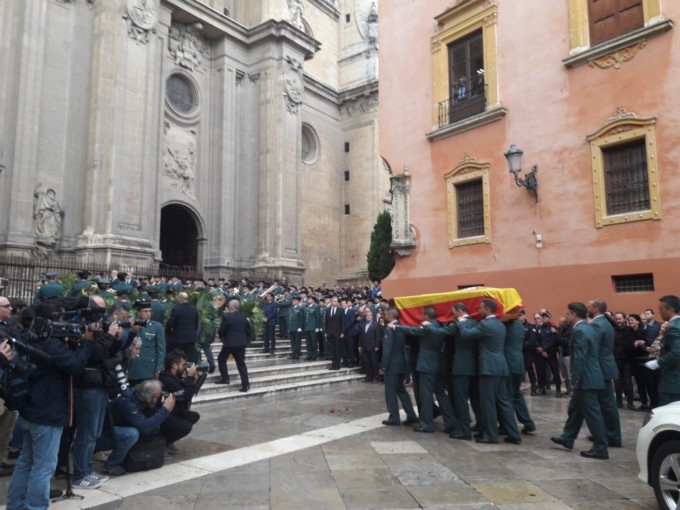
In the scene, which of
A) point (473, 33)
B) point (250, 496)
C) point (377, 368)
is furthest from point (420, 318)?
point (473, 33)

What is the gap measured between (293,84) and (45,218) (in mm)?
14742

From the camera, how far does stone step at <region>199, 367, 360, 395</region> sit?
10.9 metres

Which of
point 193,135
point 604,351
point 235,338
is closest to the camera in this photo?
point 604,351

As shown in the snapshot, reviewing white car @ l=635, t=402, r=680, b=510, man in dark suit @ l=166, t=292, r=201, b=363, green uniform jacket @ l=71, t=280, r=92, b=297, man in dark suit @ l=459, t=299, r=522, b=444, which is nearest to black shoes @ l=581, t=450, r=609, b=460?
man in dark suit @ l=459, t=299, r=522, b=444

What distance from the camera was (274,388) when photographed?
11.5 metres

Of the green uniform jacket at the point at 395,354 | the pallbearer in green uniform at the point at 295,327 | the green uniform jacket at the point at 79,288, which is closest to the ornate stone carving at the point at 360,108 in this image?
the pallbearer in green uniform at the point at 295,327

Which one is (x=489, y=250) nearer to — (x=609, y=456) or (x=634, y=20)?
(x=634, y=20)

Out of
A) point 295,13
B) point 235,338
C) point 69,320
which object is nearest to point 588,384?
point 69,320

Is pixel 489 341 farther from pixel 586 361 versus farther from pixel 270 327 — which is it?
pixel 270 327

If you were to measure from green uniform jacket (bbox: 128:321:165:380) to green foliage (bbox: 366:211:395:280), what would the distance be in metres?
19.9

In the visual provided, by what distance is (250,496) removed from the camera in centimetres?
516

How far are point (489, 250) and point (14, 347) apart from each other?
1219 centimetres

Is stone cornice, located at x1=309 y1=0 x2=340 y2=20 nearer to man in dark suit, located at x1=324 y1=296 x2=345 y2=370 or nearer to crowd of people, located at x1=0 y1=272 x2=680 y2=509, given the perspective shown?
man in dark suit, located at x1=324 y1=296 x2=345 y2=370

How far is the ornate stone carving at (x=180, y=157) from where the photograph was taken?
24.8 m
